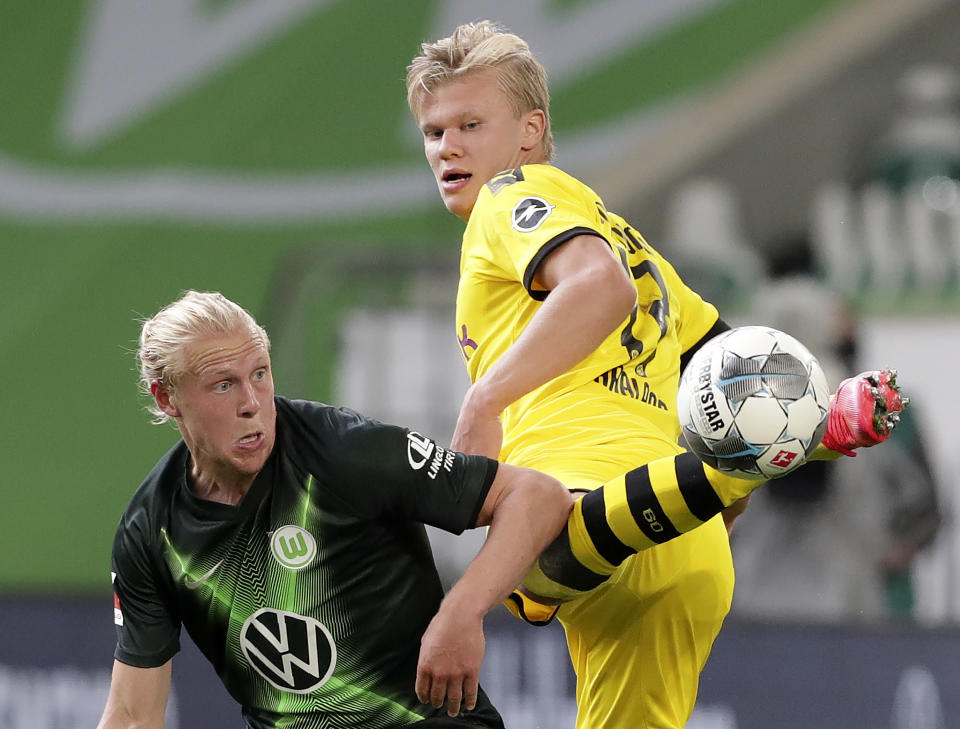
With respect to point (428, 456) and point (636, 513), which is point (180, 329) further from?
point (636, 513)

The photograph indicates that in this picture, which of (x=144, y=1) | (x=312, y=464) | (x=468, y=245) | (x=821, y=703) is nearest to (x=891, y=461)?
(x=821, y=703)

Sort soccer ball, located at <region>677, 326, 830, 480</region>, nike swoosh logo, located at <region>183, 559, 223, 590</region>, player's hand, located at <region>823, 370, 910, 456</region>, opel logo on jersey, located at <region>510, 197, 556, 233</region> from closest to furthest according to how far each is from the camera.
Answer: soccer ball, located at <region>677, 326, 830, 480</region> → player's hand, located at <region>823, 370, 910, 456</region> → nike swoosh logo, located at <region>183, 559, 223, 590</region> → opel logo on jersey, located at <region>510, 197, 556, 233</region>

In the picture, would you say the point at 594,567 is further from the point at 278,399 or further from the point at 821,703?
the point at 821,703

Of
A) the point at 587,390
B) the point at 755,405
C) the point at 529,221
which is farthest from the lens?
the point at 587,390

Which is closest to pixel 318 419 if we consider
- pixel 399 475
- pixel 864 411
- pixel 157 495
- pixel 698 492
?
pixel 399 475

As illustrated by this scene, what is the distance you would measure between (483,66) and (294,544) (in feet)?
3.41

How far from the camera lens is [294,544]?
260 cm

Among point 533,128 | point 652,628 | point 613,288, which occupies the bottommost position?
point 652,628

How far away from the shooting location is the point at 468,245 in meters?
2.92

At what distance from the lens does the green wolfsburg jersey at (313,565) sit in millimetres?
2559

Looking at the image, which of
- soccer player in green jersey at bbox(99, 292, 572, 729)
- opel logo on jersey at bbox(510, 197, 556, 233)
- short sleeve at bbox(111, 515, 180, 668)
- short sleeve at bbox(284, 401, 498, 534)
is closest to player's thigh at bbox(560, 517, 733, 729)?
soccer player in green jersey at bbox(99, 292, 572, 729)

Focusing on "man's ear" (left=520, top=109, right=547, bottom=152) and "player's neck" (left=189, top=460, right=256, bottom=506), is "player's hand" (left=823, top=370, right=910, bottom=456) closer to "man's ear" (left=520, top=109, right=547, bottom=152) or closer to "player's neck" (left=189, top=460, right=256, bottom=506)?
"man's ear" (left=520, top=109, right=547, bottom=152)

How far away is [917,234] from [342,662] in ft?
16.2

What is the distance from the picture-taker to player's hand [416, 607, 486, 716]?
244 cm
